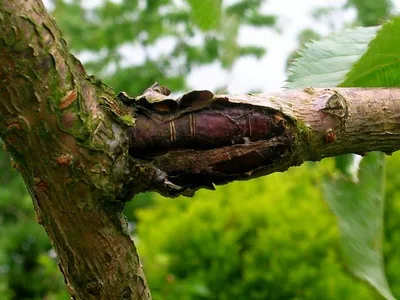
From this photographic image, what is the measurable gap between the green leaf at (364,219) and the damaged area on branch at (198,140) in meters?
0.39

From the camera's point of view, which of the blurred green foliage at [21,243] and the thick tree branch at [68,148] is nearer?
the thick tree branch at [68,148]

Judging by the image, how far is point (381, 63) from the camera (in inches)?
25.8

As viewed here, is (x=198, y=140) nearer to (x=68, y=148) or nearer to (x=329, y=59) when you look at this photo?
(x=68, y=148)

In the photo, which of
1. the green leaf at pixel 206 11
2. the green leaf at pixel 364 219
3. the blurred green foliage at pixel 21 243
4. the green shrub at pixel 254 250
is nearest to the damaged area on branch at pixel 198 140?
the green leaf at pixel 206 11

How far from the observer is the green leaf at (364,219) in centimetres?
91

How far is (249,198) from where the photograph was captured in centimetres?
Answer: 341

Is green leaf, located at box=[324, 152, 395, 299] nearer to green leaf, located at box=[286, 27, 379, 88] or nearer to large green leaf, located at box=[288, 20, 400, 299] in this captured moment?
large green leaf, located at box=[288, 20, 400, 299]

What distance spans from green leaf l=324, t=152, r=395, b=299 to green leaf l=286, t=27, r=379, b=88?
0.21m

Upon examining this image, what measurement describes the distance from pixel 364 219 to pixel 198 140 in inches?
18.4

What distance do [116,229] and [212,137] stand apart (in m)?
0.11

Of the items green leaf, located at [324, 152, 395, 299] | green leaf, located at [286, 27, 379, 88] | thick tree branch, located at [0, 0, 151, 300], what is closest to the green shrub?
green leaf, located at [324, 152, 395, 299]

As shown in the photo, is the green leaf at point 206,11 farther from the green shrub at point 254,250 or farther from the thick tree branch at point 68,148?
the green shrub at point 254,250

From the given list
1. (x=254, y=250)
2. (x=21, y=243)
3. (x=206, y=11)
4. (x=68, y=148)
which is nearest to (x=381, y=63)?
(x=206, y=11)

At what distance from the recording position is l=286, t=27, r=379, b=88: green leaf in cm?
68
